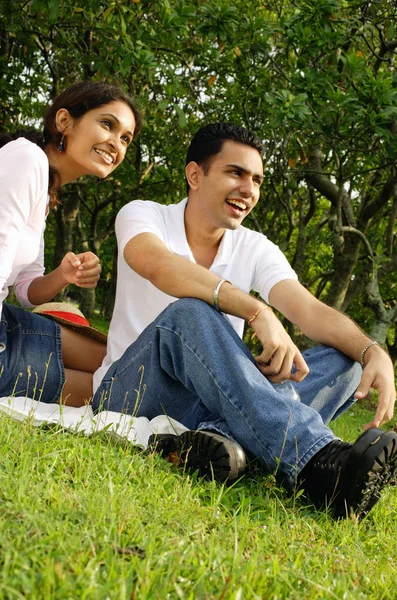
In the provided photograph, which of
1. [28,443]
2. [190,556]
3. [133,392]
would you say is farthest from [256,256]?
[190,556]

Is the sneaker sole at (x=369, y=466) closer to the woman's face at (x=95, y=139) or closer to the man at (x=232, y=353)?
the man at (x=232, y=353)

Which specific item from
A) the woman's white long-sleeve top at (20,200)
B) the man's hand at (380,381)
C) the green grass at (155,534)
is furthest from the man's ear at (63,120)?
the man's hand at (380,381)

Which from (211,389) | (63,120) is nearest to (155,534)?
(211,389)

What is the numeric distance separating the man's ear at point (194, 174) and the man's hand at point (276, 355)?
69.4 inches

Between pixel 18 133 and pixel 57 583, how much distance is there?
3312 millimetres

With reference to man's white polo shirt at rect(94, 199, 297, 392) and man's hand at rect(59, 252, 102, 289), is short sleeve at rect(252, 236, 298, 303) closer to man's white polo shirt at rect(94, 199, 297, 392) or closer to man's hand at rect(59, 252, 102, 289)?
man's white polo shirt at rect(94, 199, 297, 392)

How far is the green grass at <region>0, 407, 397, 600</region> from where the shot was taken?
68.9 inches

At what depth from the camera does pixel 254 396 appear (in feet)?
9.99

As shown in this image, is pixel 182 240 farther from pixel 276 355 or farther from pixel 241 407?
pixel 241 407

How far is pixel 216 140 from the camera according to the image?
4.86 m

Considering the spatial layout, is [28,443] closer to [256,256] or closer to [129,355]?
[129,355]

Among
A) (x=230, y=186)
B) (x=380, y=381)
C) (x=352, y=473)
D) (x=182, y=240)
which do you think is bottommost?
(x=352, y=473)

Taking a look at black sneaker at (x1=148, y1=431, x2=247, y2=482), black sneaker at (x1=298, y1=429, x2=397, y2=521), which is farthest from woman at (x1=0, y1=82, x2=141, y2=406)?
black sneaker at (x1=298, y1=429, x2=397, y2=521)

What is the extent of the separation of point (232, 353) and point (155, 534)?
123cm
